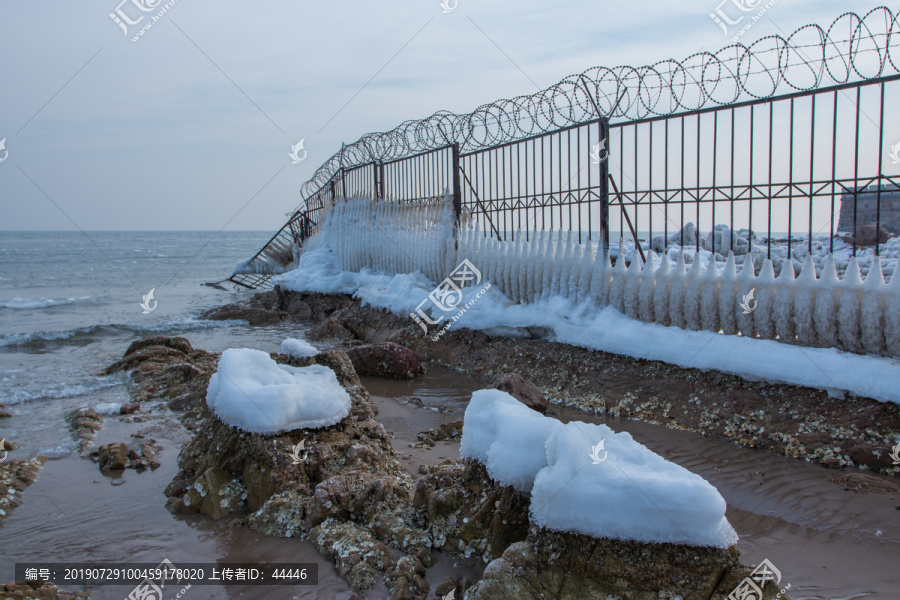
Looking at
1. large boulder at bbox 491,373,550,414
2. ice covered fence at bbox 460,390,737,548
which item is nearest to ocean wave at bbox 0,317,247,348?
large boulder at bbox 491,373,550,414

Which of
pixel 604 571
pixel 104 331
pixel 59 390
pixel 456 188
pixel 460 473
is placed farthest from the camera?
pixel 104 331

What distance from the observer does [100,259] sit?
52625 millimetres

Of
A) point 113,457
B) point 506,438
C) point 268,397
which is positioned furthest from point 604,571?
point 113,457

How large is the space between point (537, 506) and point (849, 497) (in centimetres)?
311

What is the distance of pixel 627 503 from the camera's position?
2855mm

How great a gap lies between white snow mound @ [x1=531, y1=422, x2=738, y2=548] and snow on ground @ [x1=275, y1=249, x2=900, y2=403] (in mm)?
3826

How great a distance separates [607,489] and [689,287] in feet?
17.2

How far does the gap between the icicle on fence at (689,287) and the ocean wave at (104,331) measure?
668 cm

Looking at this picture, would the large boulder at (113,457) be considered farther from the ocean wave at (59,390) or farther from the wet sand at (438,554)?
the ocean wave at (59,390)

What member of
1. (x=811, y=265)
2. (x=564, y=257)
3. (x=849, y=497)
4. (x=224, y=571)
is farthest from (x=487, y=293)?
(x=224, y=571)

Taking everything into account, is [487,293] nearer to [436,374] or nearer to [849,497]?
[436,374]

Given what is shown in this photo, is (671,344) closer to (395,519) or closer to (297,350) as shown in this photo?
(297,350)

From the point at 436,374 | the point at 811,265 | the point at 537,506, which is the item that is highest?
the point at 811,265

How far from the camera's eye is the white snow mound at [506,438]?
11.1 feet
